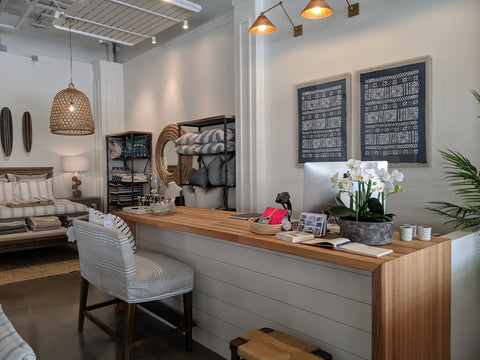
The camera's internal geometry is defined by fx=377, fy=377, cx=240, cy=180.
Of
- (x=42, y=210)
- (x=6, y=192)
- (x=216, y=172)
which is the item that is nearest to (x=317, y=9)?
(x=216, y=172)

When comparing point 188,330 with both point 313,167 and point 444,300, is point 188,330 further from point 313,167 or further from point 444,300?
point 444,300

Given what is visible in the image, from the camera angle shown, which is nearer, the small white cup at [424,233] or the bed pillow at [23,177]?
the small white cup at [424,233]

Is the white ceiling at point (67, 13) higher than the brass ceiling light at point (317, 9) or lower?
higher

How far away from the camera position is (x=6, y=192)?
20.0 feet

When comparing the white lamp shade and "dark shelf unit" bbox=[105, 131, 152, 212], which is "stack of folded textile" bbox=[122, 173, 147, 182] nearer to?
"dark shelf unit" bbox=[105, 131, 152, 212]

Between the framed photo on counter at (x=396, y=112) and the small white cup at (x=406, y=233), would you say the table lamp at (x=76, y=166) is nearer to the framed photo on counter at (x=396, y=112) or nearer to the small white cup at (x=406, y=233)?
the framed photo on counter at (x=396, y=112)

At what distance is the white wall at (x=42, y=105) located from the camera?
648cm

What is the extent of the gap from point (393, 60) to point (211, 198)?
2559mm

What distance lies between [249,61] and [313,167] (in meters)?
2.19

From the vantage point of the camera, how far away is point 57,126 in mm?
5293

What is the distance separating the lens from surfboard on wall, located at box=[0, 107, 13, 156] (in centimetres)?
635

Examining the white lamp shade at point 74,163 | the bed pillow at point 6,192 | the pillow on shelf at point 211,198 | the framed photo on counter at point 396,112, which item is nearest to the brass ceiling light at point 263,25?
the framed photo on counter at point 396,112

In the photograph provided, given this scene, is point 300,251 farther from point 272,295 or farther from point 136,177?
point 136,177

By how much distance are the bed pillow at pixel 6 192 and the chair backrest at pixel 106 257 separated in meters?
4.10
